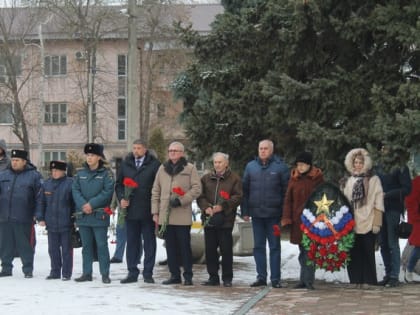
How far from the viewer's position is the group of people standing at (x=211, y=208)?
10.1 m

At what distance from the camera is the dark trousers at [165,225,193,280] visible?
10.4m

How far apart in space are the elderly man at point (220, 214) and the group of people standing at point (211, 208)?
0.01 metres

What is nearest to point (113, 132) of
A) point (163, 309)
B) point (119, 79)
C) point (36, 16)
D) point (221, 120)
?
point (119, 79)

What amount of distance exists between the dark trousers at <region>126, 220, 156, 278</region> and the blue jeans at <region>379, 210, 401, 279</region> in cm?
313

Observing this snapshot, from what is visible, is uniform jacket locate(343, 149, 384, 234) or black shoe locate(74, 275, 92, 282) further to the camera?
black shoe locate(74, 275, 92, 282)

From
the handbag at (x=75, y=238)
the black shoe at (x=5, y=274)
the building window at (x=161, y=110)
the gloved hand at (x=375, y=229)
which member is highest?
the building window at (x=161, y=110)

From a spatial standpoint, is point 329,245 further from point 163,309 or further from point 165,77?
point 165,77

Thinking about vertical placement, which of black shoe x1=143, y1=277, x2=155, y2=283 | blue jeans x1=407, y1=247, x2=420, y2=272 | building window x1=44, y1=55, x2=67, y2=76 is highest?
building window x1=44, y1=55, x2=67, y2=76

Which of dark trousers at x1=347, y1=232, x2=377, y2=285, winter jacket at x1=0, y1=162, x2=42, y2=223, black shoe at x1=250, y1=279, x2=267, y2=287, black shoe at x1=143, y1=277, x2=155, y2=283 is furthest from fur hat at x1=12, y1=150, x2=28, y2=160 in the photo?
dark trousers at x1=347, y1=232, x2=377, y2=285

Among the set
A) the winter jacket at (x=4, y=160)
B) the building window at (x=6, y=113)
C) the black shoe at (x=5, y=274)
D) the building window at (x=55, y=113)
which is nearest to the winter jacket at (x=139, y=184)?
the black shoe at (x=5, y=274)

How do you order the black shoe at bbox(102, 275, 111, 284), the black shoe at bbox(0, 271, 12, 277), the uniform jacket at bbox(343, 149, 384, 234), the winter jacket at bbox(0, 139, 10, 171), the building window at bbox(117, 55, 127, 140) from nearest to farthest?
the uniform jacket at bbox(343, 149, 384, 234), the black shoe at bbox(102, 275, 111, 284), the black shoe at bbox(0, 271, 12, 277), the winter jacket at bbox(0, 139, 10, 171), the building window at bbox(117, 55, 127, 140)

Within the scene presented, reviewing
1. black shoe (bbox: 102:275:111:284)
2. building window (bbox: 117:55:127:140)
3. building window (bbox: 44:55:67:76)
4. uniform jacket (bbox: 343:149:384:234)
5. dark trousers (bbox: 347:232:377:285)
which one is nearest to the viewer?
uniform jacket (bbox: 343:149:384:234)

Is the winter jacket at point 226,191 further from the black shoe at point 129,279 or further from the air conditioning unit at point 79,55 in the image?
the air conditioning unit at point 79,55

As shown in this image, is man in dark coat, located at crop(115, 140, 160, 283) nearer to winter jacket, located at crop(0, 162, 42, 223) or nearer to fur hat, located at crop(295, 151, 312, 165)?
winter jacket, located at crop(0, 162, 42, 223)
